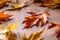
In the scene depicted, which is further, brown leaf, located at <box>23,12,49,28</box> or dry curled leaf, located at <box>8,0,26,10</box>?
dry curled leaf, located at <box>8,0,26,10</box>

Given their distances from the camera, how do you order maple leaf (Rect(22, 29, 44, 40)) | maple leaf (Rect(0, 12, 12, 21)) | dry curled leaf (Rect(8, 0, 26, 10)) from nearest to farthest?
1. maple leaf (Rect(22, 29, 44, 40))
2. maple leaf (Rect(0, 12, 12, 21))
3. dry curled leaf (Rect(8, 0, 26, 10))

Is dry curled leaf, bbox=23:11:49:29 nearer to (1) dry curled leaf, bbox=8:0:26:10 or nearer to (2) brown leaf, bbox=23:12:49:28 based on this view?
(2) brown leaf, bbox=23:12:49:28

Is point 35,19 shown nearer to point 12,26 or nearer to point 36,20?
point 36,20


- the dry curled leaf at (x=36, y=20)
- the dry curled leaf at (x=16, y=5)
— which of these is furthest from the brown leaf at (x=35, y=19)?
the dry curled leaf at (x=16, y=5)

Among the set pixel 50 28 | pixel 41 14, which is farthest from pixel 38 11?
pixel 50 28

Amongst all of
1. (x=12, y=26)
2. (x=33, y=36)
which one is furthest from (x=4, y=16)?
(x=33, y=36)

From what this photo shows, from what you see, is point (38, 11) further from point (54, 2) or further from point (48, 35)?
point (48, 35)

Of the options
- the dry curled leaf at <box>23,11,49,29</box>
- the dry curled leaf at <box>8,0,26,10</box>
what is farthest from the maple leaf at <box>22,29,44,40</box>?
the dry curled leaf at <box>8,0,26,10</box>

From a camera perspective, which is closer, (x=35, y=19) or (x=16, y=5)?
(x=35, y=19)

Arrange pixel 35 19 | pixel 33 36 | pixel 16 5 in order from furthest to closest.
Result: pixel 16 5, pixel 35 19, pixel 33 36

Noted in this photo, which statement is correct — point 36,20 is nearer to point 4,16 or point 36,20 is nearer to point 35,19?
point 35,19

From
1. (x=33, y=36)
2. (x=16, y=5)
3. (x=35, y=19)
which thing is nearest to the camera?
(x=33, y=36)
